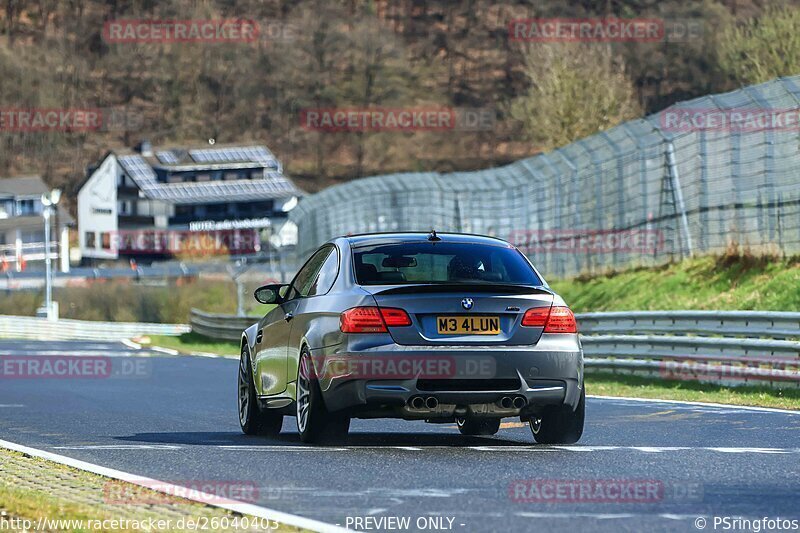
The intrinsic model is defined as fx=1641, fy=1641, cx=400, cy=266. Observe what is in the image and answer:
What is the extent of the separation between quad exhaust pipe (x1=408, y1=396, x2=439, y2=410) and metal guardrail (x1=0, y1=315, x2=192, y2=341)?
52.5 meters

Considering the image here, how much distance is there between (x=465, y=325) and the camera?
10.8 m

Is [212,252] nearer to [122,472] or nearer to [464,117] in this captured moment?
[464,117]

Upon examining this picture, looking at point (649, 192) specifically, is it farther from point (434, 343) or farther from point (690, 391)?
point (434, 343)

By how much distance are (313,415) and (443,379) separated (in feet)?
3.50

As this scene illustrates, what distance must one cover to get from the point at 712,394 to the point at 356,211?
1144 inches

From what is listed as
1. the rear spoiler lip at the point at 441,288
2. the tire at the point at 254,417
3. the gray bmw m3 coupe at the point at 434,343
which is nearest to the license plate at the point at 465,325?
the gray bmw m3 coupe at the point at 434,343

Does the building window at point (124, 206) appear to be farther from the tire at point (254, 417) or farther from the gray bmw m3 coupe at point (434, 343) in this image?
the gray bmw m3 coupe at point (434, 343)

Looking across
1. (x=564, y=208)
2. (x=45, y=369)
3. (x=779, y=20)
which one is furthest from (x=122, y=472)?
(x=779, y=20)

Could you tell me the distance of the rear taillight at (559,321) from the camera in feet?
36.4

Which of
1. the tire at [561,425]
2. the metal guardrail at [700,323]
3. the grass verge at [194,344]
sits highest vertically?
the metal guardrail at [700,323]

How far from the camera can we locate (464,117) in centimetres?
17338

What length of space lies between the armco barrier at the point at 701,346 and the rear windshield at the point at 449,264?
676 cm

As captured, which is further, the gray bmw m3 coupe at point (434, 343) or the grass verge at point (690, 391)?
the grass verge at point (690, 391)

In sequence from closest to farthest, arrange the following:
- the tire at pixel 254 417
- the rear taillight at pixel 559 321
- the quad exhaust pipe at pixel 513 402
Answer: the quad exhaust pipe at pixel 513 402 < the rear taillight at pixel 559 321 < the tire at pixel 254 417
